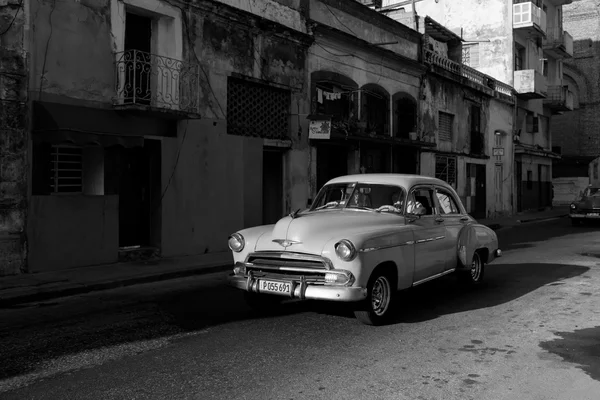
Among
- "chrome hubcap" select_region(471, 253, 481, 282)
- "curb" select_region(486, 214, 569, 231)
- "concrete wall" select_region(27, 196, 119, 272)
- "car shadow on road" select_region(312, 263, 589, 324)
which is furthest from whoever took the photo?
"curb" select_region(486, 214, 569, 231)

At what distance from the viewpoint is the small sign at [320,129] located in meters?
16.0

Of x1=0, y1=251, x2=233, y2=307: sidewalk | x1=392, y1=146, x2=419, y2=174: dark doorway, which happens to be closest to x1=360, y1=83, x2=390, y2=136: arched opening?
x1=392, y1=146, x2=419, y2=174: dark doorway

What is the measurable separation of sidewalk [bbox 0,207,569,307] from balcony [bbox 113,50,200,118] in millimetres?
3162

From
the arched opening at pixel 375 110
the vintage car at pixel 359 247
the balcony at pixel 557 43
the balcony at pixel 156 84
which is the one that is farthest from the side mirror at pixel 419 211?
the balcony at pixel 557 43

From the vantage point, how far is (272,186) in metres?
16.3

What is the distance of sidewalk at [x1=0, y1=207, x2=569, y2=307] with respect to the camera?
821 cm

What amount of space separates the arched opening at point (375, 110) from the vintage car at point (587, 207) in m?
8.33

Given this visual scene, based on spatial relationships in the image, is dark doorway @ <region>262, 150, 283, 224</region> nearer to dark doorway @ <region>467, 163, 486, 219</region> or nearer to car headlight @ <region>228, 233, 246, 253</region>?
car headlight @ <region>228, 233, 246, 253</region>

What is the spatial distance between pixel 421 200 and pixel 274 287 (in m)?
2.61

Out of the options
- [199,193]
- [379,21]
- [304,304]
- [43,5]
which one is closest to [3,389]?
[304,304]

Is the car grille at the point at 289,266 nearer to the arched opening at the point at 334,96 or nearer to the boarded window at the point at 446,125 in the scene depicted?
the arched opening at the point at 334,96

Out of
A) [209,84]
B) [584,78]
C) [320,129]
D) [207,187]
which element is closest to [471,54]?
[584,78]

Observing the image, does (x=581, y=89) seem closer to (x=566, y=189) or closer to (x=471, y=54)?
(x=566, y=189)

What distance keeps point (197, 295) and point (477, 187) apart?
75.1 ft
